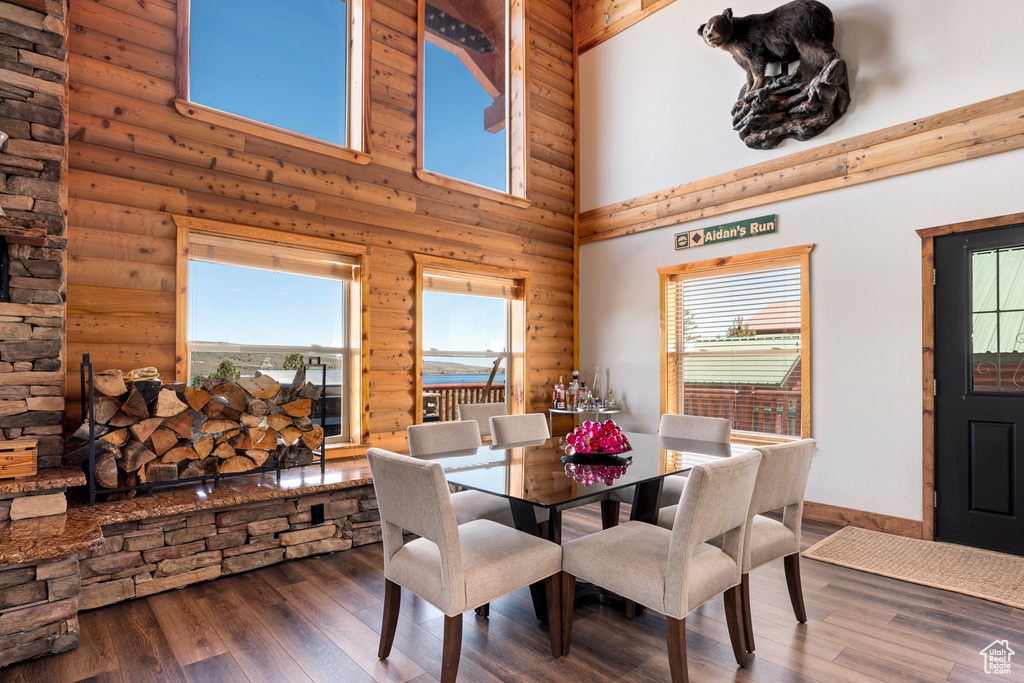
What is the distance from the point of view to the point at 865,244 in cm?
420

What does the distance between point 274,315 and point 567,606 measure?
310 centimetres

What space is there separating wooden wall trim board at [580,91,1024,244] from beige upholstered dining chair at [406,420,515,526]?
3284mm

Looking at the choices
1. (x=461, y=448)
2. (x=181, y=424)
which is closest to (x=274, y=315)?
(x=181, y=424)

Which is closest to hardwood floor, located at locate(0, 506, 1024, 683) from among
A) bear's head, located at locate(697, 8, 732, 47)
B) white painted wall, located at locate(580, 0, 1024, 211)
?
white painted wall, located at locate(580, 0, 1024, 211)

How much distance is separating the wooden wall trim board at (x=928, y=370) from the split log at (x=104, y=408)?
17.1ft

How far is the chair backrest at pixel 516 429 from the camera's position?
11.9 ft

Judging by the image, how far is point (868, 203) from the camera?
13.8 feet

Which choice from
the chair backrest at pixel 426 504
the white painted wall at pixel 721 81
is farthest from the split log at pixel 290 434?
the white painted wall at pixel 721 81

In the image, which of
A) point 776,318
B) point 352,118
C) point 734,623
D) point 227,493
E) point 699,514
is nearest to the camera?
point 699,514

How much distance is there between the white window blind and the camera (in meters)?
4.67

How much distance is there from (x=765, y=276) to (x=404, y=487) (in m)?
4.05

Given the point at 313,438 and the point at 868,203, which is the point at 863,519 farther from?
the point at 313,438

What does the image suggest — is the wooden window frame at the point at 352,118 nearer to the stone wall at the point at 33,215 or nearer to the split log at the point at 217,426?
the stone wall at the point at 33,215

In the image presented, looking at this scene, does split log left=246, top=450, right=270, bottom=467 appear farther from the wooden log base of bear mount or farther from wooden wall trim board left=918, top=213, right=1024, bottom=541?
the wooden log base of bear mount
